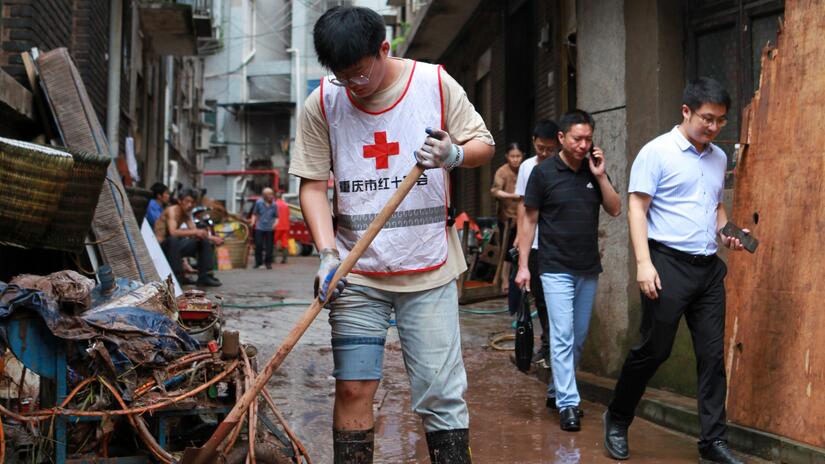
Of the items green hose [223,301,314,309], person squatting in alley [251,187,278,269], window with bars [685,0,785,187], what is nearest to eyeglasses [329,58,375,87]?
window with bars [685,0,785,187]

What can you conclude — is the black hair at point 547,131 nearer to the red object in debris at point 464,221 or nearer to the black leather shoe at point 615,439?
the black leather shoe at point 615,439

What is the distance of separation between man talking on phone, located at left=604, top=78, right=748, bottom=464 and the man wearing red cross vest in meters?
1.59

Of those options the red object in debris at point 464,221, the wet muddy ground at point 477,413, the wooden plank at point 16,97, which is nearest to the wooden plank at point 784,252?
the wet muddy ground at point 477,413

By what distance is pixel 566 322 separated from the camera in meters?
5.52

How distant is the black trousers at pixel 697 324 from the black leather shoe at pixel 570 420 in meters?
0.81

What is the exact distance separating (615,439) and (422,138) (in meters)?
2.29

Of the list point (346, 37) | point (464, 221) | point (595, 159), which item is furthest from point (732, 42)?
point (464, 221)

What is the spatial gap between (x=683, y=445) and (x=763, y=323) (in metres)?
0.82

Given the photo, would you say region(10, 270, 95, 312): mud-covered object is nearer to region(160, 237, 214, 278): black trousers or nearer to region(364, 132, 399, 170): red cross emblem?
region(364, 132, 399, 170): red cross emblem

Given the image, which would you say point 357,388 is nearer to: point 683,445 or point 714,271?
point 714,271

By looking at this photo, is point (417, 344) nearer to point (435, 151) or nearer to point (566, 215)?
point (435, 151)

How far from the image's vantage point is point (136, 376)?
403 centimetres

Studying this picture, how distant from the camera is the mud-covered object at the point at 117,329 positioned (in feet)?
12.3

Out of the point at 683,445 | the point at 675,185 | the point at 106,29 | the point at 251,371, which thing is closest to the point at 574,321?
the point at 683,445
